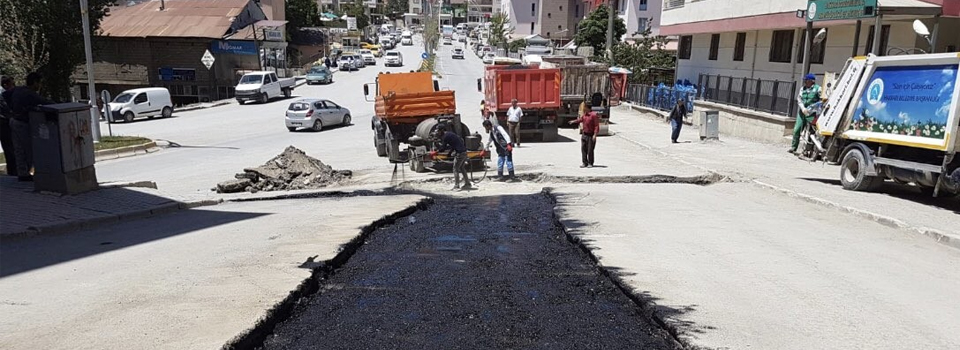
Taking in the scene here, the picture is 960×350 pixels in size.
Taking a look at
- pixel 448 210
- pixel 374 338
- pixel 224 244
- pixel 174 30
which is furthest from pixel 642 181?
pixel 174 30

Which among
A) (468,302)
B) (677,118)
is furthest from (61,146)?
(677,118)

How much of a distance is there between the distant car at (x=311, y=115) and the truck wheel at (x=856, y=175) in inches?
815

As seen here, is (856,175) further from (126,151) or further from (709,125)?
(126,151)

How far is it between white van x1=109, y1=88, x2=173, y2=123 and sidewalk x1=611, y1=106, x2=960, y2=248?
902 inches

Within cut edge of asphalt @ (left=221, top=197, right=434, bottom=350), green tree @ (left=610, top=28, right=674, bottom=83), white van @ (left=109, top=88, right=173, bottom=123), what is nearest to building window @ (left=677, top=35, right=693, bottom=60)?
green tree @ (left=610, top=28, right=674, bottom=83)

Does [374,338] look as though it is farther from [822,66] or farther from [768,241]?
[822,66]

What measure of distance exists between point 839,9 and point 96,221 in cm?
1764

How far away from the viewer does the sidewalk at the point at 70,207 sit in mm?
8406

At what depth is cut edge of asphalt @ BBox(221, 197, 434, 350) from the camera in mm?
4508

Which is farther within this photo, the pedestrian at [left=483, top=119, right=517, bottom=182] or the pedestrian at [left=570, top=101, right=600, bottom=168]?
the pedestrian at [left=570, top=101, right=600, bottom=168]

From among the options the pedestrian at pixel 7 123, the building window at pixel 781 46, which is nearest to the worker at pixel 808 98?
the building window at pixel 781 46

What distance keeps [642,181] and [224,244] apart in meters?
9.23

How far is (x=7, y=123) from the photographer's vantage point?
10.6 m

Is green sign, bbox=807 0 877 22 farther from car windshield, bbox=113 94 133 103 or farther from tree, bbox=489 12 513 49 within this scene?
tree, bbox=489 12 513 49
